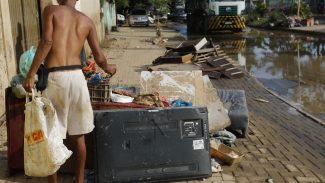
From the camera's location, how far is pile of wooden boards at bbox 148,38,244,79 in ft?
40.8

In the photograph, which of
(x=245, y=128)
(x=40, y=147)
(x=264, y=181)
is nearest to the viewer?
(x=40, y=147)

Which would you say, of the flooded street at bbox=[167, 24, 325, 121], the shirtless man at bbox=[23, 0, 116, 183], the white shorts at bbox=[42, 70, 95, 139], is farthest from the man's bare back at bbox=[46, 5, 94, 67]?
the flooded street at bbox=[167, 24, 325, 121]

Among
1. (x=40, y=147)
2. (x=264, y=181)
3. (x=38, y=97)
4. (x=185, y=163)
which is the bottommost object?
(x=264, y=181)

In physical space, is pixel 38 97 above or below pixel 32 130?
above

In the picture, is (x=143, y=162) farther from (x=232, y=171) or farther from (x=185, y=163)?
(x=232, y=171)

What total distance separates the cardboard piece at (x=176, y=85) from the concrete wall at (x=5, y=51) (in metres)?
2.48

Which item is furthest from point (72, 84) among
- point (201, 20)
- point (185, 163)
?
point (201, 20)

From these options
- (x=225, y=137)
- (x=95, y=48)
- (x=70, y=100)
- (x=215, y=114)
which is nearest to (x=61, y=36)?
(x=95, y=48)

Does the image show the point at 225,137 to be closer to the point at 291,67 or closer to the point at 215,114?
the point at 215,114

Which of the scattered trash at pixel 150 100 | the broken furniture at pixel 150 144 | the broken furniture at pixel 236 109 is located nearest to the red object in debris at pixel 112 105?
the scattered trash at pixel 150 100

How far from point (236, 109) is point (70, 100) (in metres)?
2.98

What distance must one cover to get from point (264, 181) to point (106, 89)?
77.0 inches

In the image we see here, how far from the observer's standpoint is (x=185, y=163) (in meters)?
4.40

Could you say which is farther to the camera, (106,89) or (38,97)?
(106,89)
